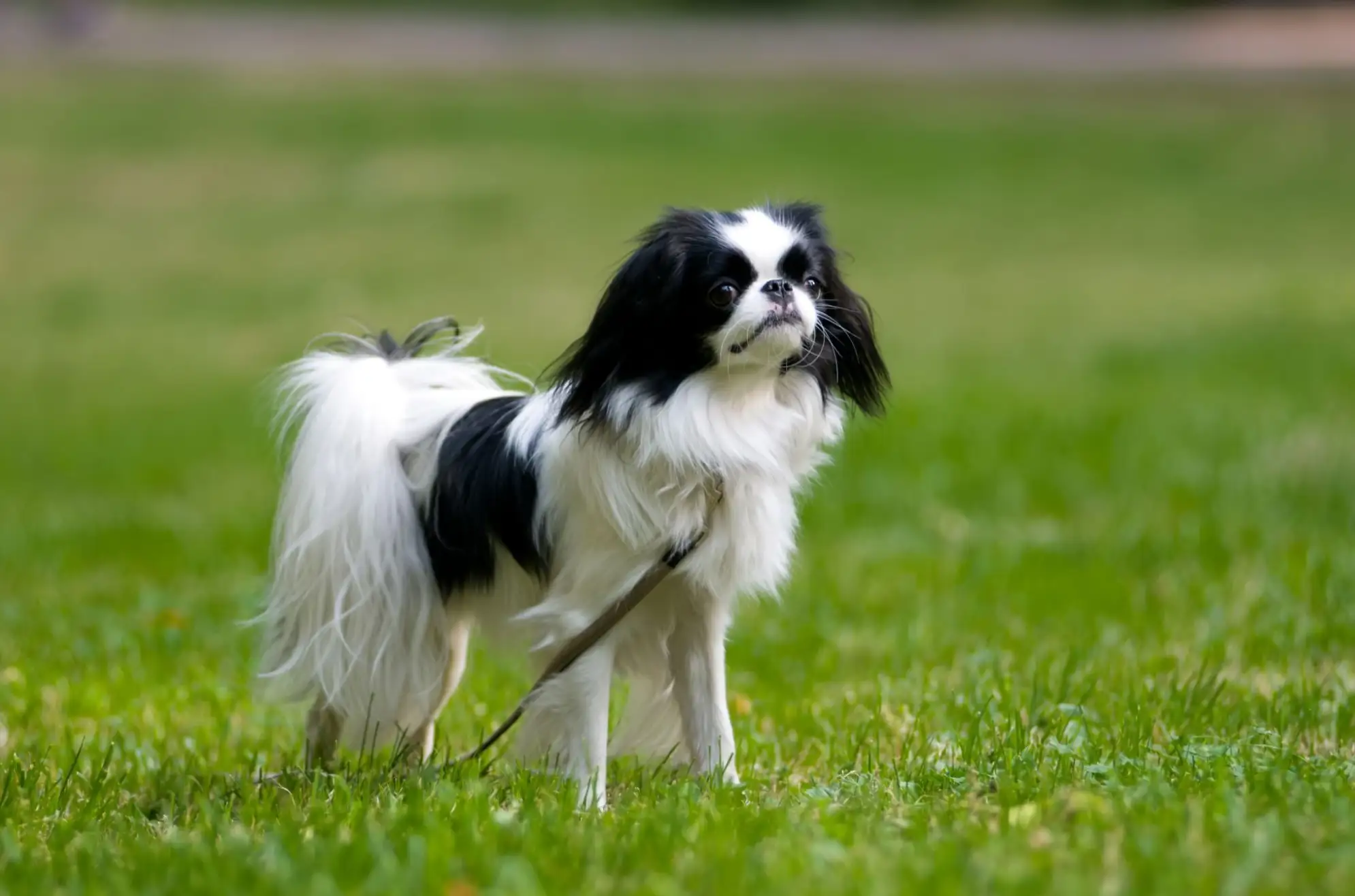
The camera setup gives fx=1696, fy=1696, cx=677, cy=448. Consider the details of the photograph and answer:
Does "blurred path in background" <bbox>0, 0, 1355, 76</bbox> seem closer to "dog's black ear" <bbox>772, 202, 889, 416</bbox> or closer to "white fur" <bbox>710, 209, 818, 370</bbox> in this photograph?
"dog's black ear" <bbox>772, 202, 889, 416</bbox>

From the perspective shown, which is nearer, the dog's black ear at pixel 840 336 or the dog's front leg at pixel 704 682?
the dog's black ear at pixel 840 336

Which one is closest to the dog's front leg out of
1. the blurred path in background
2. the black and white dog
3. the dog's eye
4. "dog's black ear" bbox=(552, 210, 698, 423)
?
the black and white dog

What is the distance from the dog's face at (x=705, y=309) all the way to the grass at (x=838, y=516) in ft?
3.33

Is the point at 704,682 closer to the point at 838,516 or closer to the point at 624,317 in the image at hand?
the point at 624,317

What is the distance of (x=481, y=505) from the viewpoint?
4465mm

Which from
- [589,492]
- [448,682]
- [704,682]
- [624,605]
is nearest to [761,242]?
[589,492]

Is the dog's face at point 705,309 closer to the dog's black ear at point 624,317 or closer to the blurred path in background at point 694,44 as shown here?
the dog's black ear at point 624,317

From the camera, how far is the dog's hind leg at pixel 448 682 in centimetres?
479

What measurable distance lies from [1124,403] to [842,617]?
479 centimetres

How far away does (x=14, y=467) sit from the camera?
10992 mm

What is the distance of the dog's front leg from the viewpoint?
4422mm

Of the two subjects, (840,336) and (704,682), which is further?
(704,682)

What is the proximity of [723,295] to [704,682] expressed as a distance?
3.54 ft

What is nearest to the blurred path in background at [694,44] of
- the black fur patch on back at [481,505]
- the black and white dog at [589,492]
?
the black and white dog at [589,492]
